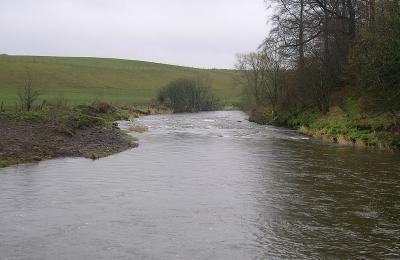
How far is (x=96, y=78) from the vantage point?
123 m

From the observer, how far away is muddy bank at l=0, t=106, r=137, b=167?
25266 mm

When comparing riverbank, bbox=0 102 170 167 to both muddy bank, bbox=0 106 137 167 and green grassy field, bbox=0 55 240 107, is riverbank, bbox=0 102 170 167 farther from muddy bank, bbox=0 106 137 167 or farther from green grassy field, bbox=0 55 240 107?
green grassy field, bbox=0 55 240 107

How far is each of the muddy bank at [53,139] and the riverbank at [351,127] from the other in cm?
1562

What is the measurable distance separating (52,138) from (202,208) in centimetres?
1682

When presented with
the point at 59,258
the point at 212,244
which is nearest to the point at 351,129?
the point at 212,244

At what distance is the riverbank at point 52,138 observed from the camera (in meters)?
25.3

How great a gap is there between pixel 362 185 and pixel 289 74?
121ft

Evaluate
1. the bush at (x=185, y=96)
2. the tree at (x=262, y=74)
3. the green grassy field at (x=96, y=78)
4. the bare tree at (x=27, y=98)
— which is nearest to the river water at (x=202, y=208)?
the bare tree at (x=27, y=98)

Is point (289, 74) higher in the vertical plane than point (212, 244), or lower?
higher

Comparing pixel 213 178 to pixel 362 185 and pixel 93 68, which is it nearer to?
pixel 362 185

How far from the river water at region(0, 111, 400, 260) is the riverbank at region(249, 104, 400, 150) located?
493 cm

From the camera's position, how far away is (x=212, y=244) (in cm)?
1212

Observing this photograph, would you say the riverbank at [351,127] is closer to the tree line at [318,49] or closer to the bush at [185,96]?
the tree line at [318,49]

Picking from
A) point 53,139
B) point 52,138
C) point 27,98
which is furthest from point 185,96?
point 53,139
